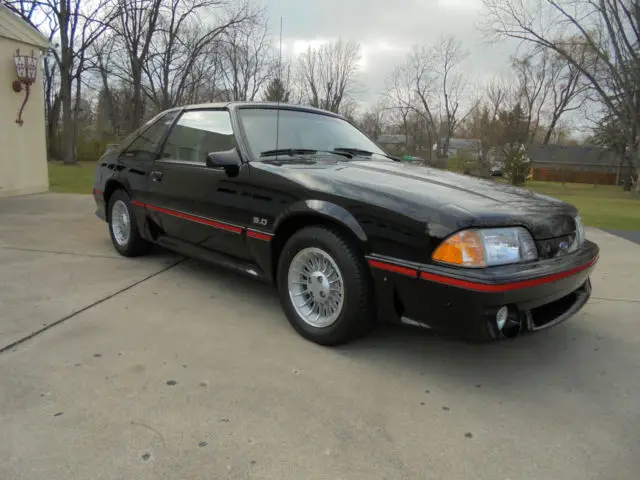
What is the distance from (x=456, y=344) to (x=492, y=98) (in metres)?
52.0

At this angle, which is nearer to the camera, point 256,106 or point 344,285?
point 344,285

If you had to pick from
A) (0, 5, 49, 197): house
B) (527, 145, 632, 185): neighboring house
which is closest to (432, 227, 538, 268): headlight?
(0, 5, 49, 197): house

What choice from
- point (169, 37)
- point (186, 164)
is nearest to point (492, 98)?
point (169, 37)

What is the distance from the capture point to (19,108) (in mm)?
10023

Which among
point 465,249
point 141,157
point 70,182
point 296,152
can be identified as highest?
point 296,152

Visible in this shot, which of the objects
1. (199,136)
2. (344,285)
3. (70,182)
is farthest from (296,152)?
(70,182)

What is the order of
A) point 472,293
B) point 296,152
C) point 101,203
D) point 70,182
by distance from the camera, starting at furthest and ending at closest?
1. point 70,182
2. point 101,203
3. point 296,152
4. point 472,293

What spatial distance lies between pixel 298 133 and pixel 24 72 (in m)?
8.29

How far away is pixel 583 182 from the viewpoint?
52.0 m

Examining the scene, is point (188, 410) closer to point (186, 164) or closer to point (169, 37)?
point (186, 164)

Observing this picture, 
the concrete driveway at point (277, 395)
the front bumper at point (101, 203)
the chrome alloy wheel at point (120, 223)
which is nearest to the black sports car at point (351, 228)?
the concrete driveway at point (277, 395)

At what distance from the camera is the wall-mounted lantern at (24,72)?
9.68 meters

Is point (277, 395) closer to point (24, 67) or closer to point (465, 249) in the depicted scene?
point (465, 249)

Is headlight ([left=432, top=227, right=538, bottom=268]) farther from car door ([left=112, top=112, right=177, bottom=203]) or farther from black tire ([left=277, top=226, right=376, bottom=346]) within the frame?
car door ([left=112, top=112, right=177, bottom=203])
